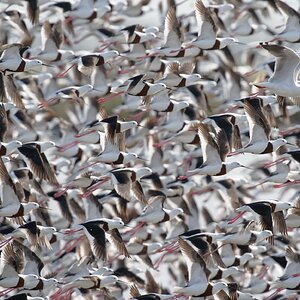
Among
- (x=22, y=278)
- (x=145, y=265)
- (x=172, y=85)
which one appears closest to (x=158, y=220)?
(x=145, y=265)

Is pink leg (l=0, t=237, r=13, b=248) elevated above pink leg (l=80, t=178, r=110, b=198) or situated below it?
above

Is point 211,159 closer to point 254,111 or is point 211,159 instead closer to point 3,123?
point 254,111

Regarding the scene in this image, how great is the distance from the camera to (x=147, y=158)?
14.2 m

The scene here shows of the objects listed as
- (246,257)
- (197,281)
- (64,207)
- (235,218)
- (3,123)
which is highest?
(3,123)

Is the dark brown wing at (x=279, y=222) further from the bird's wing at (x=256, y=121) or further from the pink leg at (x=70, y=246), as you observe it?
the pink leg at (x=70, y=246)

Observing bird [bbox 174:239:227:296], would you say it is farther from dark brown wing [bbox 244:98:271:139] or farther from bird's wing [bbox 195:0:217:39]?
bird's wing [bbox 195:0:217:39]

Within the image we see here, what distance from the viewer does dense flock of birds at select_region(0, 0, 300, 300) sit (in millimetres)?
11273

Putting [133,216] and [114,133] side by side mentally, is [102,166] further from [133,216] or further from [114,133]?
[114,133]

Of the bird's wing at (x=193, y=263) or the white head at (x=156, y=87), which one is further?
the white head at (x=156, y=87)

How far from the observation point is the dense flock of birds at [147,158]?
Answer: 37.0ft

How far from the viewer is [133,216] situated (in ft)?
45.1

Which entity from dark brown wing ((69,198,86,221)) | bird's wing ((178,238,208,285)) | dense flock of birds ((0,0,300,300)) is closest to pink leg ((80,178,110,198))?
dense flock of birds ((0,0,300,300))

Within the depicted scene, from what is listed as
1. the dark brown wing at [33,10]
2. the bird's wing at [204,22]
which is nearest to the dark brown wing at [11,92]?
the dark brown wing at [33,10]

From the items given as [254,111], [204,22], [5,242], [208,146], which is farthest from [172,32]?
[5,242]
